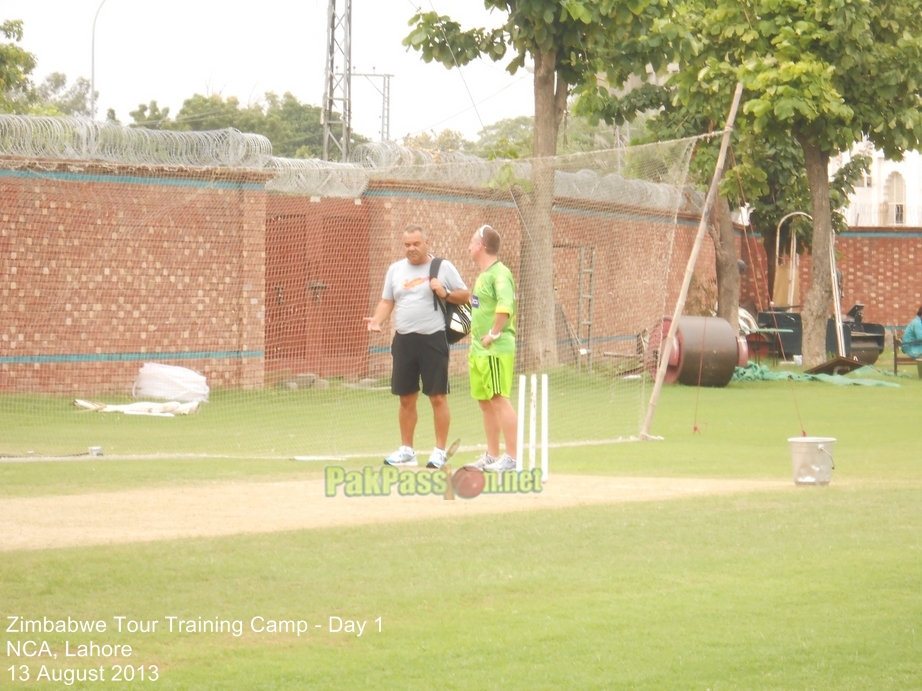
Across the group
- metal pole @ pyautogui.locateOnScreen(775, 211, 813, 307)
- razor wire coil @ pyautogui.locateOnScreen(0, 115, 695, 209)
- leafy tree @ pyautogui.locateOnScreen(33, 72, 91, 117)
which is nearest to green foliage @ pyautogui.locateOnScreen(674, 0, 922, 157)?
razor wire coil @ pyautogui.locateOnScreen(0, 115, 695, 209)

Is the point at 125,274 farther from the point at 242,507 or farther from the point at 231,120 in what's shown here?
the point at 231,120

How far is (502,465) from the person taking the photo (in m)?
10.0

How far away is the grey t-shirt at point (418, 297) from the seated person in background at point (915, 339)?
15.8m

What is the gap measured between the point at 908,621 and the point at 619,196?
12227mm

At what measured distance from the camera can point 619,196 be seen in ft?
58.1

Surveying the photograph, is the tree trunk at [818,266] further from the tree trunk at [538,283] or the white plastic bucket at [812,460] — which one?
the white plastic bucket at [812,460]

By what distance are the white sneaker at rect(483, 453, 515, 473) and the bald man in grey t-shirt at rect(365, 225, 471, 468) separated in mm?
533

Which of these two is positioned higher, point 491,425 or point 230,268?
point 230,268

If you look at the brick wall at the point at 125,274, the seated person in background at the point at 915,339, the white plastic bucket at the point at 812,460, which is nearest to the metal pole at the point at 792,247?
the seated person in background at the point at 915,339

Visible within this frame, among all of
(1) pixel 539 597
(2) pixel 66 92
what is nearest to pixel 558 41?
(1) pixel 539 597

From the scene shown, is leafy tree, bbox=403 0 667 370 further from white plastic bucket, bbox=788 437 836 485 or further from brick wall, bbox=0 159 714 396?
white plastic bucket, bbox=788 437 836 485

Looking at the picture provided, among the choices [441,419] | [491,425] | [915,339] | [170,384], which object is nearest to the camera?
[491,425]

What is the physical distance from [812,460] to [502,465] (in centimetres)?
232

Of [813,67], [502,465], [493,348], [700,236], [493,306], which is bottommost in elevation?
[502,465]
